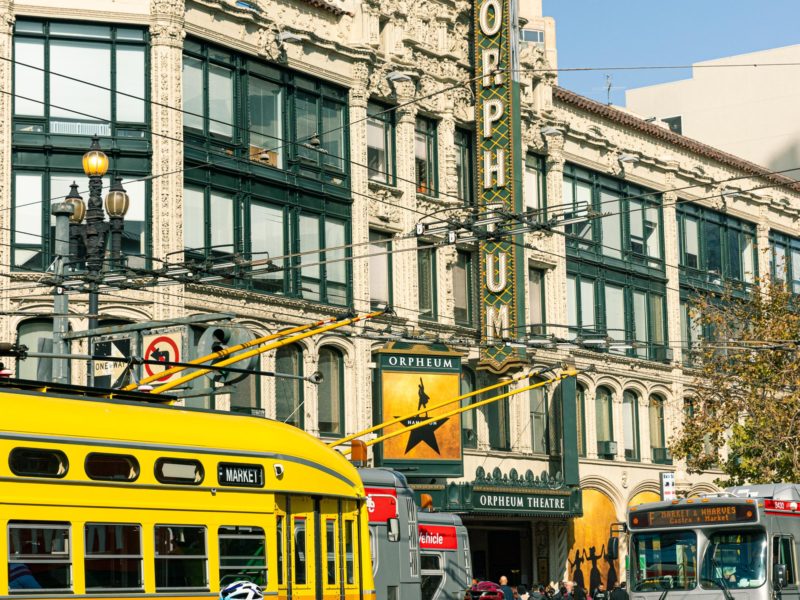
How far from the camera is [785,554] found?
849 inches

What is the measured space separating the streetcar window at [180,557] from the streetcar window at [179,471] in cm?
43

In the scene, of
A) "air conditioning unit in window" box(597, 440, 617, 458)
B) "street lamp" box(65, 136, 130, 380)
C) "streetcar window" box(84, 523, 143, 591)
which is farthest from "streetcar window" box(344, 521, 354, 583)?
"air conditioning unit in window" box(597, 440, 617, 458)

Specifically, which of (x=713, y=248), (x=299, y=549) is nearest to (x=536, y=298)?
(x=713, y=248)

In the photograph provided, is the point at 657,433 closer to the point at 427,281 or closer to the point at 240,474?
the point at 427,281

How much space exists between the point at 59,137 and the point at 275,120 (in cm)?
660

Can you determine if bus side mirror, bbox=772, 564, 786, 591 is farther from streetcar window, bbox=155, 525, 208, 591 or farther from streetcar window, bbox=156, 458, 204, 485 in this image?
streetcar window, bbox=156, 458, 204, 485

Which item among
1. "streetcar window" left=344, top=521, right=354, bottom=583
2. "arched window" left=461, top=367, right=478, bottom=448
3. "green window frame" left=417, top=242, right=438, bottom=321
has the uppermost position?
"green window frame" left=417, top=242, right=438, bottom=321

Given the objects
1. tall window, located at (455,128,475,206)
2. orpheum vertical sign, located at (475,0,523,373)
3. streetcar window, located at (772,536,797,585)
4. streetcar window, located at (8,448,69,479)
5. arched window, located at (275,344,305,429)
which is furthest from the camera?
tall window, located at (455,128,475,206)

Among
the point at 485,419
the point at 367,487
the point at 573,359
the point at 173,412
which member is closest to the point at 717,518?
the point at 367,487

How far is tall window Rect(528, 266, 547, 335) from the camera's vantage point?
4625 centimetres

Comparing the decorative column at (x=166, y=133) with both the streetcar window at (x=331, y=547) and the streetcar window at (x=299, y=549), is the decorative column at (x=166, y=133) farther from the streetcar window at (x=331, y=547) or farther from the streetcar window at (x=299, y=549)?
the streetcar window at (x=299, y=549)

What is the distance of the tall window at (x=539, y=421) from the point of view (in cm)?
4581

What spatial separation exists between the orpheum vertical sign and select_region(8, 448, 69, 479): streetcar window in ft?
99.0

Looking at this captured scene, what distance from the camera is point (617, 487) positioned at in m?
48.8
